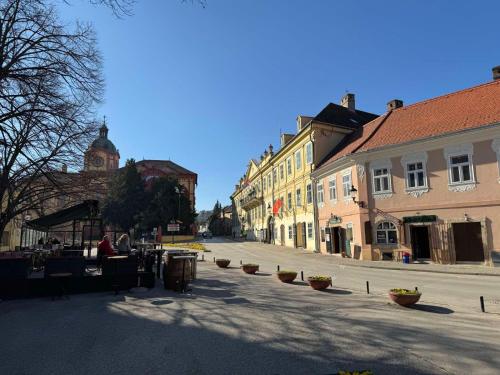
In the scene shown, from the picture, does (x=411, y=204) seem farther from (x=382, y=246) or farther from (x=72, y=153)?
(x=72, y=153)

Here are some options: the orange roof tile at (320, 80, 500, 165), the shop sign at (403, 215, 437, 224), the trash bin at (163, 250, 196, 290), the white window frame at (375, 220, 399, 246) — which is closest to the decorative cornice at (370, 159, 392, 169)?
the orange roof tile at (320, 80, 500, 165)

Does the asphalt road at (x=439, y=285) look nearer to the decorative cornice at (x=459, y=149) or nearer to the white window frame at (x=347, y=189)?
the decorative cornice at (x=459, y=149)

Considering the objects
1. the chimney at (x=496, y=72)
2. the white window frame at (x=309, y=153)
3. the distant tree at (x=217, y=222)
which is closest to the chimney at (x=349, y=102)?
the white window frame at (x=309, y=153)

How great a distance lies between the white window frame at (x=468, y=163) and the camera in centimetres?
2069

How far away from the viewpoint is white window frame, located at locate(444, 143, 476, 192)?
20.7 meters

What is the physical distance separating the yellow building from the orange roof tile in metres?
3.67

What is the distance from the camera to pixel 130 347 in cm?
631

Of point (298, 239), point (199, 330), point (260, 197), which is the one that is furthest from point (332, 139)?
point (199, 330)

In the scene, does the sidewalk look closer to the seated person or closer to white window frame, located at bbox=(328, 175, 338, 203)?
white window frame, located at bbox=(328, 175, 338, 203)

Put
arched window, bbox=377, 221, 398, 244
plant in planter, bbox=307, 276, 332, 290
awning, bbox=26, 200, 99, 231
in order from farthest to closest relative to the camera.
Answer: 1. arched window, bbox=377, 221, 398, 244
2. awning, bbox=26, 200, 99, 231
3. plant in planter, bbox=307, 276, 332, 290

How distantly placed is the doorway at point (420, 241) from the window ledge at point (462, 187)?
294cm

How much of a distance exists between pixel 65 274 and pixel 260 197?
4183 cm

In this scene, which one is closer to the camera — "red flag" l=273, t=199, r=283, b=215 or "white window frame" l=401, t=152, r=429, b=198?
"white window frame" l=401, t=152, r=429, b=198

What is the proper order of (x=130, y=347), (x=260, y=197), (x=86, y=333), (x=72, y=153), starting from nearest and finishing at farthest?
(x=130, y=347), (x=86, y=333), (x=72, y=153), (x=260, y=197)
